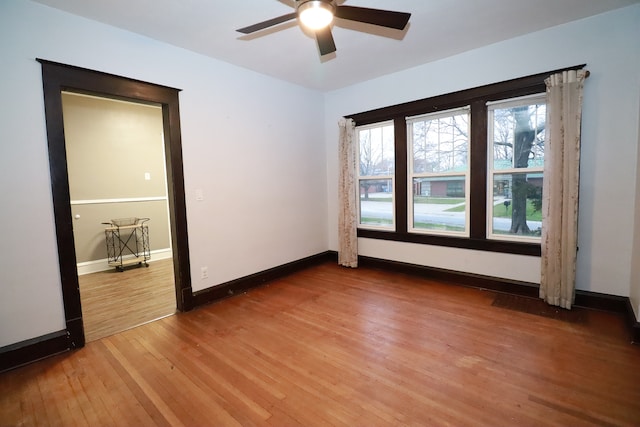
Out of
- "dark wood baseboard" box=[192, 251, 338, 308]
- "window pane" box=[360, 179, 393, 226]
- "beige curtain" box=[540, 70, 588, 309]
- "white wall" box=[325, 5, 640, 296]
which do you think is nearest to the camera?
"white wall" box=[325, 5, 640, 296]

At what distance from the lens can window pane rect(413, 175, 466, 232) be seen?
12.0 ft

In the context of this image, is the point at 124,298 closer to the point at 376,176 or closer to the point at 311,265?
the point at 311,265

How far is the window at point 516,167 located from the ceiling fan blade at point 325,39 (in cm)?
213

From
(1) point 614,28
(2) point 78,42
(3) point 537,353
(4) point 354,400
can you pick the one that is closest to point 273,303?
(4) point 354,400

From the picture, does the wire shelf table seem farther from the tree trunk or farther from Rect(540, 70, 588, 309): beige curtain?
Rect(540, 70, 588, 309): beige curtain

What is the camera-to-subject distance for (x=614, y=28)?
258 cm

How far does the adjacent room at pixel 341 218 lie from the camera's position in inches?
74.0

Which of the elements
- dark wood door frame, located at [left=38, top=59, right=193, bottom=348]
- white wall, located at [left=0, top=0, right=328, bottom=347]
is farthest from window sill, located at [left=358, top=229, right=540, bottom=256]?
dark wood door frame, located at [left=38, top=59, right=193, bottom=348]

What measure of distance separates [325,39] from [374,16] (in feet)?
1.31

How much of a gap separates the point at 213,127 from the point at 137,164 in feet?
9.05

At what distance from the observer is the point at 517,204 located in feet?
10.6

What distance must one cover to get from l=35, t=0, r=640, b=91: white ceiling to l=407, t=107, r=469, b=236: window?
81 cm

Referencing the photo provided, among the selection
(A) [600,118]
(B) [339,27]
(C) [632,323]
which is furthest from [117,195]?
(C) [632,323]

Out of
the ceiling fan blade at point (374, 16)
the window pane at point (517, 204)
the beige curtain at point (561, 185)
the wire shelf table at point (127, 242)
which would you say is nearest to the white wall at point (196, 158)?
the ceiling fan blade at point (374, 16)
